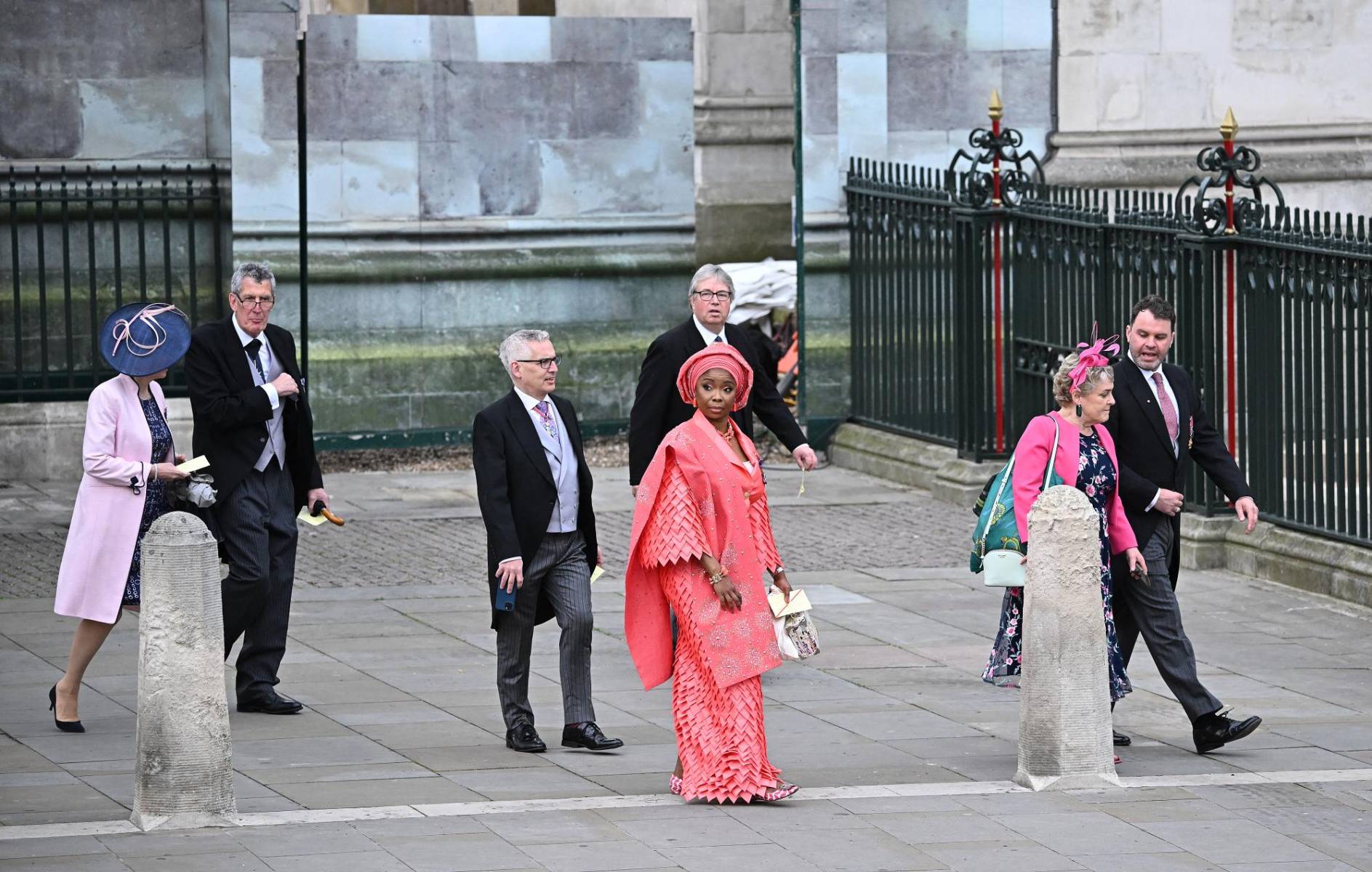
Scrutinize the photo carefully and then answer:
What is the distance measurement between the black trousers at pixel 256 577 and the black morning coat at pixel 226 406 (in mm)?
96

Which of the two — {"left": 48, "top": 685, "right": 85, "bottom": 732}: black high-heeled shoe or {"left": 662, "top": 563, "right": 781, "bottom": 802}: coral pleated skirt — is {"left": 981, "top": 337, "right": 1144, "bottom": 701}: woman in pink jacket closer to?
{"left": 662, "top": 563, "right": 781, "bottom": 802}: coral pleated skirt

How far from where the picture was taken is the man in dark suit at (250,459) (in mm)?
9398

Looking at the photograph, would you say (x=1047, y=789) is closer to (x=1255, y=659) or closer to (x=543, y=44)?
(x=1255, y=659)

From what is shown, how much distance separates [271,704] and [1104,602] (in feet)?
10.6

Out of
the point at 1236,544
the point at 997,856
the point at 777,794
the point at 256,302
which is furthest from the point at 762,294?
the point at 997,856

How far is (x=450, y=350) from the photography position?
56.2 feet

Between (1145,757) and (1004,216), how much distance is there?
6.70 meters

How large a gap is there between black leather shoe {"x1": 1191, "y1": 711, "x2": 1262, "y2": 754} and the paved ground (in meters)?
0.07

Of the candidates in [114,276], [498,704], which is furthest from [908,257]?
[498,704]

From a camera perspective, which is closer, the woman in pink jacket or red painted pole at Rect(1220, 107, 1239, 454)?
the woman in pink jacket

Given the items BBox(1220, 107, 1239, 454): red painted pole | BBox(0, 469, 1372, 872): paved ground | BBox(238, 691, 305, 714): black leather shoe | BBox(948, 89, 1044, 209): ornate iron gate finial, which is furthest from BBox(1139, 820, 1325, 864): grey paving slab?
BBox(948, 89, 1044, 209): ornate iron gate finial

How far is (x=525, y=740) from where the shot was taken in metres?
8.74

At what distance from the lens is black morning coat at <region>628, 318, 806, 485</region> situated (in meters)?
10.1

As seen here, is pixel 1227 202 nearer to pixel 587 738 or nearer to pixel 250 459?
pixel 587 738
